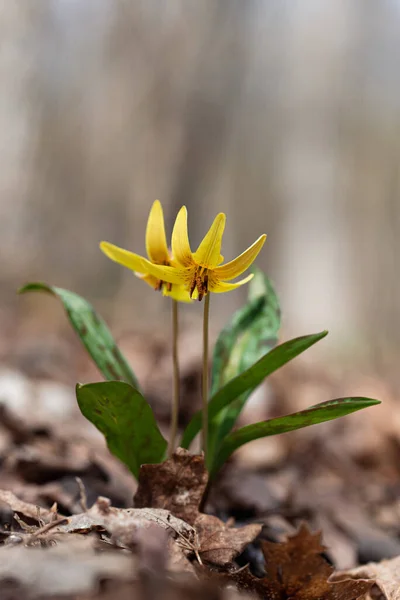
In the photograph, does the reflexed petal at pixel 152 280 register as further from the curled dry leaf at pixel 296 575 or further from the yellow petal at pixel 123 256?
the curled dry leaf at pixel 296 575

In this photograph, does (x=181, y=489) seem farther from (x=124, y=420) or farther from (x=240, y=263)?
(x=240, y=263)

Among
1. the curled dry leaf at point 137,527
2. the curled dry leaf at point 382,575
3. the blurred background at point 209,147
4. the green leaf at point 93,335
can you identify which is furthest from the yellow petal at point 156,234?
the blurred background at point 209,147

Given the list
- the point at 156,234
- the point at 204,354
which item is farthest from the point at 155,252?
the point at 204,354

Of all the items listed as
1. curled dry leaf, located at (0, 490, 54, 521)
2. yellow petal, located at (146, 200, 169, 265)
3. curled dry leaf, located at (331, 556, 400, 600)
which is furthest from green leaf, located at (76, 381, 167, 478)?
curled dry leaf, located at (331, 556, 400, 600)

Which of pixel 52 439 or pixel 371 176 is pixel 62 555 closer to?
pixel 52 439

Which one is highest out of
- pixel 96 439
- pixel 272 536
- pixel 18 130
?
pixel 18 130

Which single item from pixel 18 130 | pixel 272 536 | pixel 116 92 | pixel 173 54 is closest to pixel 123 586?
pixel 272 536
